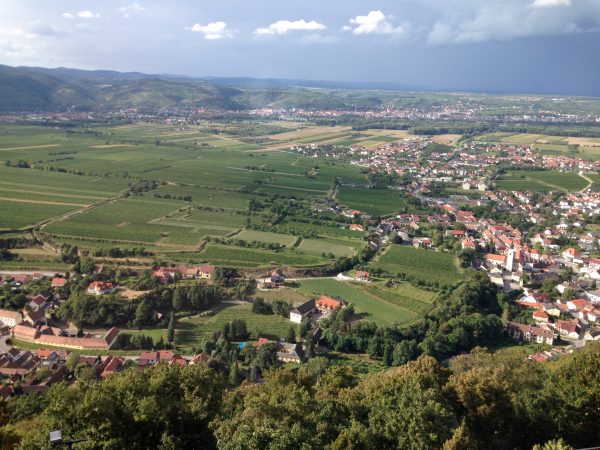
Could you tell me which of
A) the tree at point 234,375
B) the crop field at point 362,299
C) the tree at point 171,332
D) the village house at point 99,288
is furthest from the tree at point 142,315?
the crop field at point 362,299

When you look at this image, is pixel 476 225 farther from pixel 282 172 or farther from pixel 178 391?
pixel 178 391

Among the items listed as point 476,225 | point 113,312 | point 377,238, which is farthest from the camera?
point 476,225

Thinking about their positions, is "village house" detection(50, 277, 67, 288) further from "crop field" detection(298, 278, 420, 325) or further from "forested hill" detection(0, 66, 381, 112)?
"forested hill" detection(0, 66, 381, 112)

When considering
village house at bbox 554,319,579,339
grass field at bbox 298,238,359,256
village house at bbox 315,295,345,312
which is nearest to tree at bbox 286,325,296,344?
village house at bbox 315,295,345,312

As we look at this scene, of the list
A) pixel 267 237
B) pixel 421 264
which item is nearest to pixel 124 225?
pixel 267 237

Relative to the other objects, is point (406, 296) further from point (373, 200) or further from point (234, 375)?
point (373, 200)

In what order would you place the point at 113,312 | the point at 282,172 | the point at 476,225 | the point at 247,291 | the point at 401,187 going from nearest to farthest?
the point at 113,312 → the point at 247,291 → the point at 476,225 → the point at 401,187 → the point at 282,172

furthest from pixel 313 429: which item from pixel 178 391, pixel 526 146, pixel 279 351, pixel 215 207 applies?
pixel 526 146
